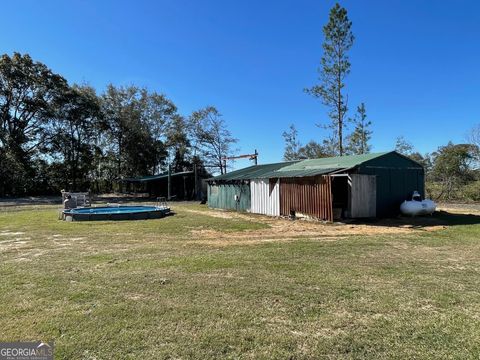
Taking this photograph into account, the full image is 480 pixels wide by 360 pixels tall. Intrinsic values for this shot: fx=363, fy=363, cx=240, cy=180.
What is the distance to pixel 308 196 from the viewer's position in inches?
600

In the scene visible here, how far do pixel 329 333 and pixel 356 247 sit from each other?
502 cm

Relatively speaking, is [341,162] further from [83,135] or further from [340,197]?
[83,135]

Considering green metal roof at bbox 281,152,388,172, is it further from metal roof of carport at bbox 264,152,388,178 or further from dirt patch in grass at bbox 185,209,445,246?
dirt patch in grass at bbox 185,209,445,246

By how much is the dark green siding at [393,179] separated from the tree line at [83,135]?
19559 mm

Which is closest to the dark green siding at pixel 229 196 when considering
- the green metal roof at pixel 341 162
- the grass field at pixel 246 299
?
the green metal roof at pixel 341 162

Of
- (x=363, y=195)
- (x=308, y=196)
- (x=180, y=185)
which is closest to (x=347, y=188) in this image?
(x=363, y=195)

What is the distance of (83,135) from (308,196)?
34442 mm

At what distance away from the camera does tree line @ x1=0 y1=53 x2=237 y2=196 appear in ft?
117

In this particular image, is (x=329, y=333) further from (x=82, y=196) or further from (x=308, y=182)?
(x=82, y=196)

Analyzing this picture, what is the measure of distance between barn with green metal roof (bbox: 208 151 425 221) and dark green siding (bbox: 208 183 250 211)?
7.04ft

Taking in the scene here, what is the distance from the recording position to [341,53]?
88.3 feet

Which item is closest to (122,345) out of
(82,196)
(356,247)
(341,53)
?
(356,247)

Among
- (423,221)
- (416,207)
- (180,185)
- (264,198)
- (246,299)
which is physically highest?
(180,185)

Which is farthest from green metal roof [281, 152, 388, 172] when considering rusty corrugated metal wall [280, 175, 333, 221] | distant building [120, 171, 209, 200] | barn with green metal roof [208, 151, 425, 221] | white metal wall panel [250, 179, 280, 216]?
distant building [120, 171, 209, 200]
